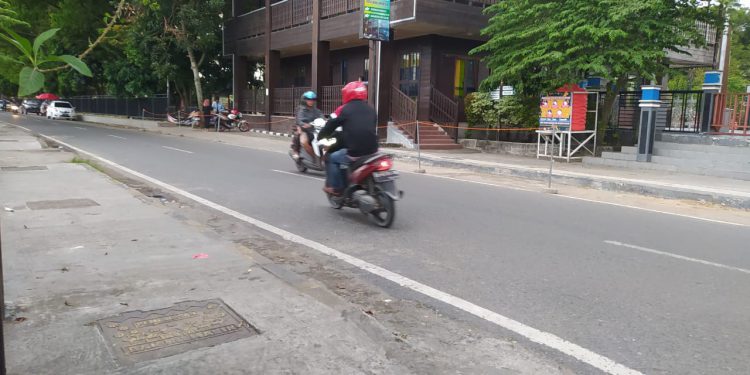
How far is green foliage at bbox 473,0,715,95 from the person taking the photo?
14.8 meters

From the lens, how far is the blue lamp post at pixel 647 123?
1562 cm

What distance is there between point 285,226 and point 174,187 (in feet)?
13.8

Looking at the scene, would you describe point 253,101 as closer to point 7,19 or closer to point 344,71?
point 344,71

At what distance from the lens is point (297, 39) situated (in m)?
26.6

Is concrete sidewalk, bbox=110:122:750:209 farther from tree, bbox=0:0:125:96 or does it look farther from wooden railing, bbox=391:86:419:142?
tree, bbox=0:0:125:96

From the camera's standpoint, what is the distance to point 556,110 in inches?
666

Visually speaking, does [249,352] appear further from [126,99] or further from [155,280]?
[126,99]

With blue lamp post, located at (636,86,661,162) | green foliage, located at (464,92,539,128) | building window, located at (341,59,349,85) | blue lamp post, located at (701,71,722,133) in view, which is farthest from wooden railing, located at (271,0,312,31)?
blue lamp post, located at (701,71,722,133)

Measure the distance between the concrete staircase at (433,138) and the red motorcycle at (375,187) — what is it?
507 inches

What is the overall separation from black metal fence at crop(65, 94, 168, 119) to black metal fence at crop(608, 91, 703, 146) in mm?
30312

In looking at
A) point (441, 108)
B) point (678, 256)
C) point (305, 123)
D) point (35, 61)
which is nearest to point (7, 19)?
point (35, 61)

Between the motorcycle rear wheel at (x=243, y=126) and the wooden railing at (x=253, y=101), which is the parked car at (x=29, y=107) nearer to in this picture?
the wooden railing at (x=253, y=101)

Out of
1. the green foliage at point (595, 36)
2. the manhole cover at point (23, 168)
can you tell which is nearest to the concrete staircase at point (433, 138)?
the green foliage at point (595, 36)

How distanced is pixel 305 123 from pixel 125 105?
118ft
